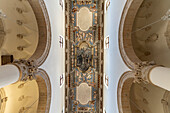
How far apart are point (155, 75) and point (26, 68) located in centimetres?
499

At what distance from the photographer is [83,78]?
8867 mm

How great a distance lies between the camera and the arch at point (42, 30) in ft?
16.1

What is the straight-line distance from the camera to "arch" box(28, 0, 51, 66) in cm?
491

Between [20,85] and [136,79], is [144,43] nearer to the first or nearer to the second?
[136,79]

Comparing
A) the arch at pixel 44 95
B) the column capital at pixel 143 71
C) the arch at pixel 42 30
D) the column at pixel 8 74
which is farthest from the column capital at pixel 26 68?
the column capital at pixel 143 71

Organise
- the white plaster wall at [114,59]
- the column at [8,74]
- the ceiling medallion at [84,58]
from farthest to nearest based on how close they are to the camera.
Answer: the ceiling medallion at [84,58] < the white plaster wall at [114,59] < the column at [8,74]

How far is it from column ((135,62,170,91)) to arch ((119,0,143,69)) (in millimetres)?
616

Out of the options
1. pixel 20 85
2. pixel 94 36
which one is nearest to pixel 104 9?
pixel 94 36

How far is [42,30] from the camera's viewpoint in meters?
5.46

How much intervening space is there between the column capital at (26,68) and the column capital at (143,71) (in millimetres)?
4614

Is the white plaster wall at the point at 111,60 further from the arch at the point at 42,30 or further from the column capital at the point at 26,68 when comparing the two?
the column capital at the point at 26,68

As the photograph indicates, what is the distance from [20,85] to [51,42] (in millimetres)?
3358

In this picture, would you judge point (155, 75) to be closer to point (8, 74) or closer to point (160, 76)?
point (160, 76)

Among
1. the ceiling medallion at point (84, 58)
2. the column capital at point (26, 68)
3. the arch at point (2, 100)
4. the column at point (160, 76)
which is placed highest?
the ceiling medallion at point (84, 58)
